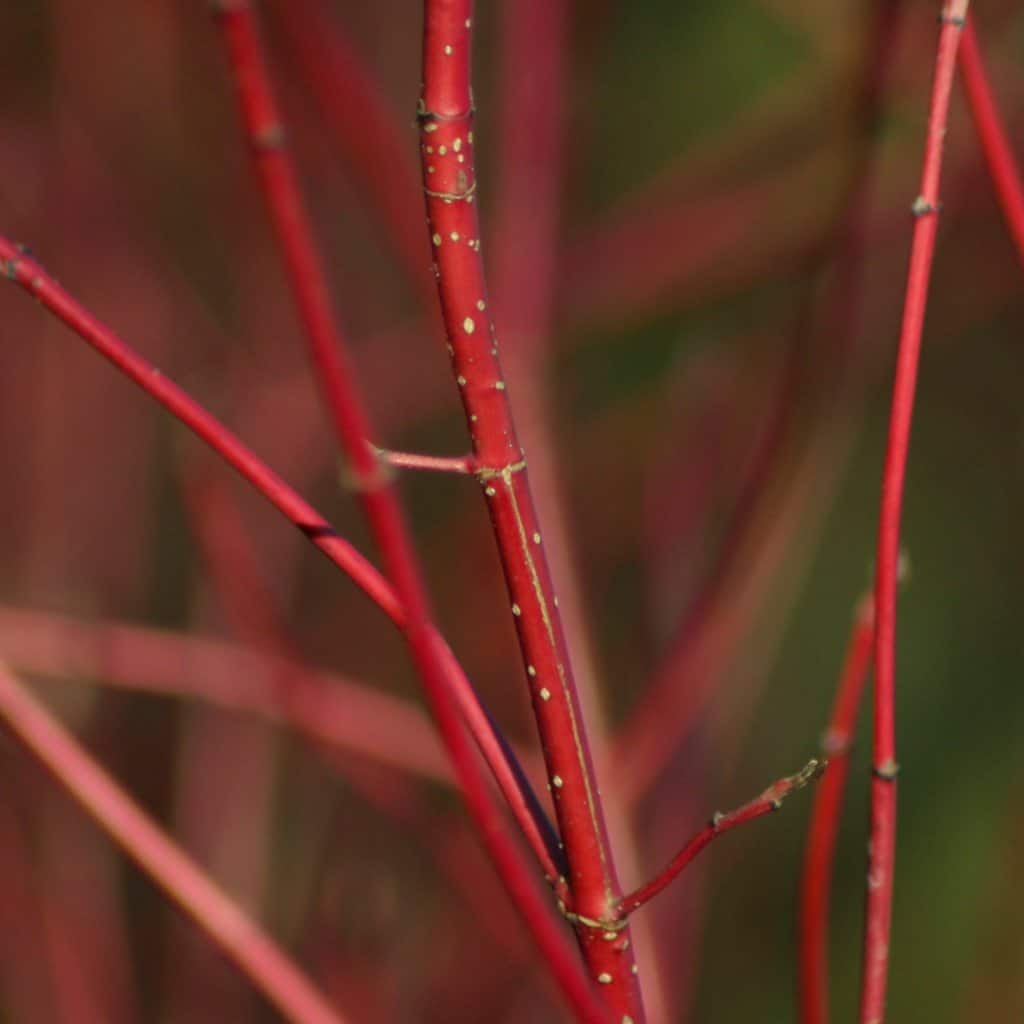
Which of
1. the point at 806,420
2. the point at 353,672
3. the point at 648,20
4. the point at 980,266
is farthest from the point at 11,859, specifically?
the point at 648,20

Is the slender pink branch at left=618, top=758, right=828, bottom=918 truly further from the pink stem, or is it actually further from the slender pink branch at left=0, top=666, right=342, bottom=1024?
the slender pink branch at left=0, top=666, right=342, bottom=1024

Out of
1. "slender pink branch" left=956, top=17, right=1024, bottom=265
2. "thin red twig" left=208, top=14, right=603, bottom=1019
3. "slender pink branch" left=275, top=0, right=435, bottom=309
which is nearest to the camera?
"thin red twig" left=208, top=14, right=603, bottom=1019

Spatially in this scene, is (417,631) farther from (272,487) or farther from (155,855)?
(155,855)

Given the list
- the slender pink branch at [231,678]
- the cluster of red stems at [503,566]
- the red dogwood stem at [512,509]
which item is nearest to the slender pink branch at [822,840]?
the cluster of red stems at [503,566]

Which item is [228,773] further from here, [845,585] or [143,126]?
[845,585]

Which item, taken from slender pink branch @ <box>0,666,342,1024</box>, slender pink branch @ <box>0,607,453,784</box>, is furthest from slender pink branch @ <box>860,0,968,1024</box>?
slender pink branch @ <box>0,607,453,784</box>
